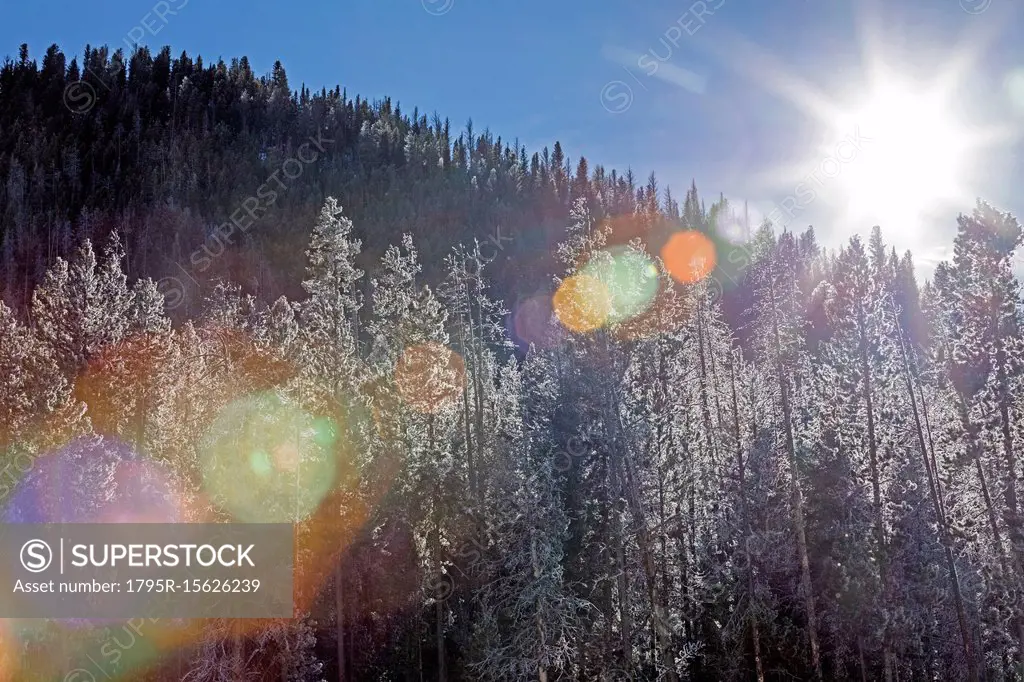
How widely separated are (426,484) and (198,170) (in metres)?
120

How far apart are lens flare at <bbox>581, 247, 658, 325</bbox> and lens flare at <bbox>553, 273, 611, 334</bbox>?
139 millimetres

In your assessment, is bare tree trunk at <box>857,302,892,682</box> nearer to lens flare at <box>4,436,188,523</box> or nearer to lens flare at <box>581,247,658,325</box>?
lens flare at <box>581,247,658,325</box>

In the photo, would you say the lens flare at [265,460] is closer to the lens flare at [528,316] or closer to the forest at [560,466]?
the forest at [560,466]

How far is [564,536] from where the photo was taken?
23.8 metres

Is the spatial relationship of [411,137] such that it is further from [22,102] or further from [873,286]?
[873,286]

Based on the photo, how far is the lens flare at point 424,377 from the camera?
26.5 meters

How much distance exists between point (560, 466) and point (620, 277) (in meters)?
8.08

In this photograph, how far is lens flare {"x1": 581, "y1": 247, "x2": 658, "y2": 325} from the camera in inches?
871

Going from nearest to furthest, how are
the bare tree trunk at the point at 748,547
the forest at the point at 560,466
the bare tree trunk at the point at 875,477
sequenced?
1. the forest at the point at 560,466
2. the bare tree trunk at the point at 748,547
3. the bare tree trunk at the point at 875,477

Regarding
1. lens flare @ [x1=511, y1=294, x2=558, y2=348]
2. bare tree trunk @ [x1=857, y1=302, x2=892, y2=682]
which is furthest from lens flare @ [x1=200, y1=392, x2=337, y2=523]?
lens flare @ [x1=511, y1=294, x2=558, y2=348]
